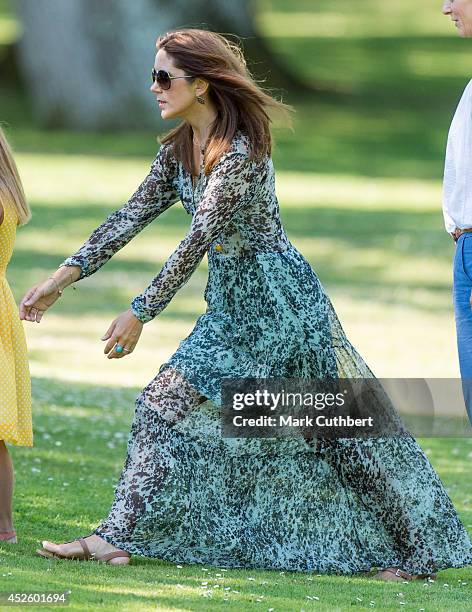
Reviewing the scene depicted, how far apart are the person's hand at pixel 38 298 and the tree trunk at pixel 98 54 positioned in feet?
70.6

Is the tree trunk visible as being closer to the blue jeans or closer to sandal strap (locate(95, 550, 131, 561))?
the blue jeans

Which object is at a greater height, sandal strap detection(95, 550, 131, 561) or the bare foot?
the bare foot

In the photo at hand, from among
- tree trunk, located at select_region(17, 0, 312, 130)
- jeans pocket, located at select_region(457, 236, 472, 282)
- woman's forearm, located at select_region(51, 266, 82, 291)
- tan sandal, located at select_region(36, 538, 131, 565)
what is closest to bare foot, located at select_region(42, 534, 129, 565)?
tan sandal, located at select_region(36, 538, 131, 565)

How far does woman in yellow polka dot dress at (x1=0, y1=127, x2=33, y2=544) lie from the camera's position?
20.4 feet

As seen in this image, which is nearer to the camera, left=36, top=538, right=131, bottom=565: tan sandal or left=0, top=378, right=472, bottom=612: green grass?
left=0, top=378, right=472, bottom=612: green grass

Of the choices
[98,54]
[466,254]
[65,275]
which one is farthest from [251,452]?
[98,54]

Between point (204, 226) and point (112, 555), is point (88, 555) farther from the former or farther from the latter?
point (204, 226)

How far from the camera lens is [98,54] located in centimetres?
2839

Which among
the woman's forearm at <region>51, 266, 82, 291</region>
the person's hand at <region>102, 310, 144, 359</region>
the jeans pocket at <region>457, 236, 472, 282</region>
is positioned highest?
the jeans pocket at <region>457, 236, 472, 282</region>

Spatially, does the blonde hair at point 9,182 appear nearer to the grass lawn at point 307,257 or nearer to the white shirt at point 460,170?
the grass lawn at point 307,257

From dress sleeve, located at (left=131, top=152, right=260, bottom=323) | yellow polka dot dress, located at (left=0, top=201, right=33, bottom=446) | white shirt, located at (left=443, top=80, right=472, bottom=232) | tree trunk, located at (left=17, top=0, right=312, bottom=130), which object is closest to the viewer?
white shirt, located at (left=443, top=80, right=472, bottom=232)

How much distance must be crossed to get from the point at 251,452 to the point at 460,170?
1354mm

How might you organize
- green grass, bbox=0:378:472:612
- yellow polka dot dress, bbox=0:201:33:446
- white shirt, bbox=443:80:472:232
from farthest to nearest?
yellow polka dot dress, bbox=0:201:33:446, white shirt, bbox=443:80:472:232, green grass, bbox=0:378:472:612

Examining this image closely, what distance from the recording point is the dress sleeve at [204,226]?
5.87m
